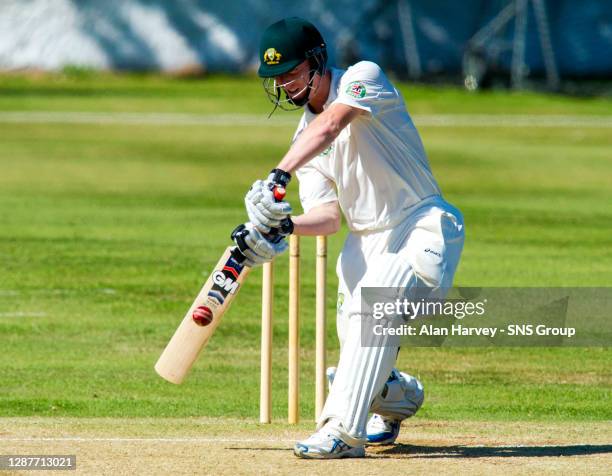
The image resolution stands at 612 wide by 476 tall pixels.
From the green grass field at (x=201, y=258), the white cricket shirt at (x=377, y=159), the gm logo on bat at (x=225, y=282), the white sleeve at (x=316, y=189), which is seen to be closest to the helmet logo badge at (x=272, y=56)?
the white cricket shirt at (x=377, y=159)

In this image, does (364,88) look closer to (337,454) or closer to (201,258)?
(337,454)

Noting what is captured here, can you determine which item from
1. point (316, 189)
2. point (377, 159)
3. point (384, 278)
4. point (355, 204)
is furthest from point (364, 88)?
point (384, 278)

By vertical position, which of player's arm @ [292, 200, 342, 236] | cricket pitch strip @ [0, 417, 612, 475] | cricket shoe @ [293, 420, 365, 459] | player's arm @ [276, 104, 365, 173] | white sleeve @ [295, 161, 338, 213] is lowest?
cricket pitch strip @ [0, 417, 612, 475]

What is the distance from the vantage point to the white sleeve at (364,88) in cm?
588

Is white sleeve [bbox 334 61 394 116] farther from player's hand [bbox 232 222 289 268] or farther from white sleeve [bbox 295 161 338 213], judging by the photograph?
player's hand [bbox 232 222 289 268]

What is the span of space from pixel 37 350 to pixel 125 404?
160 cm

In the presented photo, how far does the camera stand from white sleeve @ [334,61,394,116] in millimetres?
5879

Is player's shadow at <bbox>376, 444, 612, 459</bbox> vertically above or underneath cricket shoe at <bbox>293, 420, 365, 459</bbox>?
underneath

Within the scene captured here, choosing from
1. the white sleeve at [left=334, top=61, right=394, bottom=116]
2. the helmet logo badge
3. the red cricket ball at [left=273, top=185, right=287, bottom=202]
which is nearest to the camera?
the red cricket ball at [left=273, top=185, right=287, bottom=202]

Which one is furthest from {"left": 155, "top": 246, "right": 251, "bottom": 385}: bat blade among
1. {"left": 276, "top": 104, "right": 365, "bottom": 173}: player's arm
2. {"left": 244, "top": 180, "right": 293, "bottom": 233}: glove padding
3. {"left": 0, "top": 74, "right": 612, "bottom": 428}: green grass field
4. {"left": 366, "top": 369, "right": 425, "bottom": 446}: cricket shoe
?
{"left": 0, "top": 74, "right": 612, "bottom": 428}: green grass field

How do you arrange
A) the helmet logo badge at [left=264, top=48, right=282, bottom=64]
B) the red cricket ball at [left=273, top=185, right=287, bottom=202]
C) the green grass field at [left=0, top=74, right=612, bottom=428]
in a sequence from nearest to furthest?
the red cricket ball at [left=273, top=185, right=287, bottom=202], the helmet logo badge at [left=264, top=48, right=282, bottom=64], the green grass field at [left=0, top=74, right=612, bottom=428]

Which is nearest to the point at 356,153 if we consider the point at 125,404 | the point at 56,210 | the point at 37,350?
the point at 125,404

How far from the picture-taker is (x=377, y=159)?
603 cm

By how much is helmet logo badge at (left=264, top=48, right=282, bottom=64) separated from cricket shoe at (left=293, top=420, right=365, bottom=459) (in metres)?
1.45
